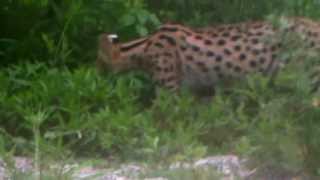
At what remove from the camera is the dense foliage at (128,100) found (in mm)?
6895

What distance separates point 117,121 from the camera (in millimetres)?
8586

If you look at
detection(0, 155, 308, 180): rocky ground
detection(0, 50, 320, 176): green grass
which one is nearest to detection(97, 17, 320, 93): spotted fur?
detection(0, 50, 320, 176): green grass

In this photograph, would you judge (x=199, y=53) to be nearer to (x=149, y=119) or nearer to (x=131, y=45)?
(x=131, y=45)

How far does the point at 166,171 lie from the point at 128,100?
2215 millimetres

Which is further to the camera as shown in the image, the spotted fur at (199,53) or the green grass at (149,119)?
the spotted fur at (199,53)

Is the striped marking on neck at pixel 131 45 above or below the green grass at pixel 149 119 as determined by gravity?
above

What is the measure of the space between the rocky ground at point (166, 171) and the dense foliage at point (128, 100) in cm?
10

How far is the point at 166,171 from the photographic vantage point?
23.3 ft

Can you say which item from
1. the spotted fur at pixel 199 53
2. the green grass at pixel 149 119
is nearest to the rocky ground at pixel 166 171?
the green grass at pixel 149 119

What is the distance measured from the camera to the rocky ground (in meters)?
6.75

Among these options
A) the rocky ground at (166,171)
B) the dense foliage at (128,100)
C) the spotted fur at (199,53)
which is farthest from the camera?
the spotted fur at (199,53)

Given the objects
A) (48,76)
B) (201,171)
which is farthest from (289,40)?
(48,76)

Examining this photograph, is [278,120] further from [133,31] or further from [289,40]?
[133,31]

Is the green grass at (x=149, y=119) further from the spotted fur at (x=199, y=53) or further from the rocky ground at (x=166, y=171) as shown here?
the spotted fur at (x=199, y=53)
